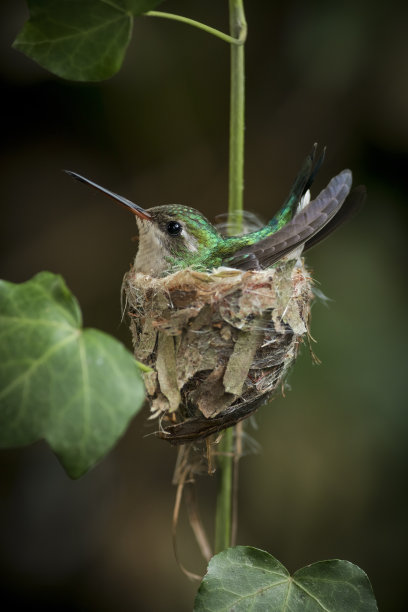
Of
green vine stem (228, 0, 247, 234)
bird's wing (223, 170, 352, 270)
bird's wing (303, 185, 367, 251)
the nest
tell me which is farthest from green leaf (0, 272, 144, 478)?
bird's wing (303, 185, 367, 251)

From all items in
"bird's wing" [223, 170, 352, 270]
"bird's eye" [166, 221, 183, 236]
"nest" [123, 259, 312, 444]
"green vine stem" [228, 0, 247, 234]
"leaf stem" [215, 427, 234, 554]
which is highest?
"green vine stem" [228, 0, 247, 234]

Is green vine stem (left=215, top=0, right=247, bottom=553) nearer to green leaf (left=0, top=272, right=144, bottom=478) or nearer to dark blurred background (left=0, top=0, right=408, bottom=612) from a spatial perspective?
green leaf (left=0, top=272, right=144, bottom=478)

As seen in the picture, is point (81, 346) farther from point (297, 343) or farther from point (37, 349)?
point (297, 343)

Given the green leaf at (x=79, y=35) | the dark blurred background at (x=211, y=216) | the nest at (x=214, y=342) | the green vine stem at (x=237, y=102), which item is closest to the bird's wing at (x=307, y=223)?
the nest at (x=214, y=342)

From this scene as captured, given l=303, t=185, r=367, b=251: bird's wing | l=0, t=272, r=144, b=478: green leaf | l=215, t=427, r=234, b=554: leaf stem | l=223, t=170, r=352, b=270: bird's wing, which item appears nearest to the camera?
l=0, t=272, r=144, b=478: green leaf

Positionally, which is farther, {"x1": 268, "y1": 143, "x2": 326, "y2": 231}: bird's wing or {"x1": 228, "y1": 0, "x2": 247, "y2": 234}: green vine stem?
{"x1": 268, "y1": 143, "x2": 326, "y2": 231}: bird's wing

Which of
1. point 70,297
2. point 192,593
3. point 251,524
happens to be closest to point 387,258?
point 251,524
